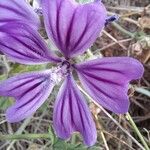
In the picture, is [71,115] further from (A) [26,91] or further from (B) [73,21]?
(B) [73,21]

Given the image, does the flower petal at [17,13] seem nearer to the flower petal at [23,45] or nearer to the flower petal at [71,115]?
the flower petal at [23,45]

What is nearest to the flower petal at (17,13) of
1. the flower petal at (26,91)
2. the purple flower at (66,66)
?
the purple flower at (66,66)

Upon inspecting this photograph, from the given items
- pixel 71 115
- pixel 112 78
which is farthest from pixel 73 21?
pixel 71 115

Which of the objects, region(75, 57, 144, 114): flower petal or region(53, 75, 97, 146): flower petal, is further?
region(53, 75, 97, 146): flower petal

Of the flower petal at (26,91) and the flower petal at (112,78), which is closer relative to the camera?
the flower petal at (112,78)

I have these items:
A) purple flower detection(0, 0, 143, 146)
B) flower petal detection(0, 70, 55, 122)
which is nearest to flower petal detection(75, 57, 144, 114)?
purple flower detection(0, 0, 143, 146)

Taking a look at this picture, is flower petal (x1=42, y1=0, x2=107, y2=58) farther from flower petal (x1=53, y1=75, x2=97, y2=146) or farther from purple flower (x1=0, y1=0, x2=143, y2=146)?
flower petal (x1=53, y1=75, x2=97, y2=146)

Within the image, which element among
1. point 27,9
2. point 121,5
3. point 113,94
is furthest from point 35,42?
point 121,5
